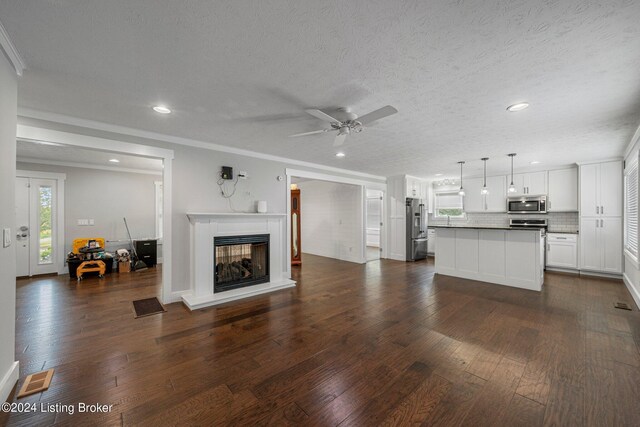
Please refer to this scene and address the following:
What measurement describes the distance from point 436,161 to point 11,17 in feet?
19.2

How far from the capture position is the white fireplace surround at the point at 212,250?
12.1 ft

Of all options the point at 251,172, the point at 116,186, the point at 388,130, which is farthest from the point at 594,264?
the point at 116,186

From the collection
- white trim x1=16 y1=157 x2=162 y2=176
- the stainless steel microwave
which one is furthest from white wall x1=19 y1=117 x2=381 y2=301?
the stainless steel microwave

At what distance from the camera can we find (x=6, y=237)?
184cm

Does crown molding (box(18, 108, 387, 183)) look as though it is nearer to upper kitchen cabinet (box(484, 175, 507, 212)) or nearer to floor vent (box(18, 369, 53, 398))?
floor vent (box(18, 369, 53, 398))

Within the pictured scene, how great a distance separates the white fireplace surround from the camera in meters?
3.68

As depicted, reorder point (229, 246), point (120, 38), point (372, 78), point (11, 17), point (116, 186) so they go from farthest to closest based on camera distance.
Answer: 1. point (116, 186)
2. point (229, 246)
3. point (372, 78)
4. point (120, 38)
5. point (11, 17)

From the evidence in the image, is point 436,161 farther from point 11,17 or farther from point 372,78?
point 11,17

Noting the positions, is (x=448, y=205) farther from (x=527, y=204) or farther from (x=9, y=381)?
(x=9, y=381)

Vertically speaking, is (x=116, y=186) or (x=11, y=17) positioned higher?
(x=11, y=17)

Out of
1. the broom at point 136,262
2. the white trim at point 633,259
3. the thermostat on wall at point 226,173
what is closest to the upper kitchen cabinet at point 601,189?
the white trim at point 633,259

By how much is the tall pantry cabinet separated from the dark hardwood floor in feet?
4.90

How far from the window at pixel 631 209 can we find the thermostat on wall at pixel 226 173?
6220 millimetres

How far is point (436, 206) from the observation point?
8.30 metres
